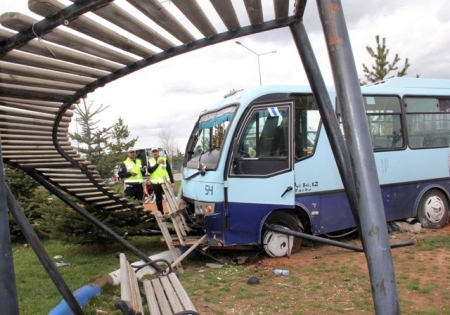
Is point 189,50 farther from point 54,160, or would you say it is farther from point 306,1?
point 54,160

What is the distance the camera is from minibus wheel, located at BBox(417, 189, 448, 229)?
8.60 metres

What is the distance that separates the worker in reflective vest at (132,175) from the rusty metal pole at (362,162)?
9.86 m

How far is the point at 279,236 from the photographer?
23.0 ft

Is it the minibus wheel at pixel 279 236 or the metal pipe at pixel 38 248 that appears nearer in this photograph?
the metal pipe at pixel 38 248

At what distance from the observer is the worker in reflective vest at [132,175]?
11.2 m

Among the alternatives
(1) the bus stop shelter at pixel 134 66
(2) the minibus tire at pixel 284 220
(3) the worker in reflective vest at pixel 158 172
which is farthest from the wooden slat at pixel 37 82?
(3) the worker in reflective vest at pixel 158 172

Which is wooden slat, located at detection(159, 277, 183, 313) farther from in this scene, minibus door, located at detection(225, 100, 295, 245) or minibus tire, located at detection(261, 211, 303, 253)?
minibus tire, located at detection(261, 211, 303, 253)

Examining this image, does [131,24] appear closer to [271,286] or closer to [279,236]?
A: [271,286]

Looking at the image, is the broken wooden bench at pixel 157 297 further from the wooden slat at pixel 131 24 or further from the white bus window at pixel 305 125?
the white bus window at pixel 305 125

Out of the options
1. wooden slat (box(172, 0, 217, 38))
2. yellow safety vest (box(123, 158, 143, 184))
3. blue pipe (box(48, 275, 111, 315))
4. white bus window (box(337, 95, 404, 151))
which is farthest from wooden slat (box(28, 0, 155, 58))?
yellow safety vest (box(123, 158, 143, 184))

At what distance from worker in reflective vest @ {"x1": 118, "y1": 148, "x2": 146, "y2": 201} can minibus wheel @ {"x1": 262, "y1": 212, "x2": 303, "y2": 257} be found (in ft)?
17.9

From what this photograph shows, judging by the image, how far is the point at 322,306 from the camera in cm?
483

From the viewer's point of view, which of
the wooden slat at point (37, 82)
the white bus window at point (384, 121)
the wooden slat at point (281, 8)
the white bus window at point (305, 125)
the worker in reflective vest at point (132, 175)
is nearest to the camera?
the wooden slat at point (281, 8)

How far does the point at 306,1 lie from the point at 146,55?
3.74ft
